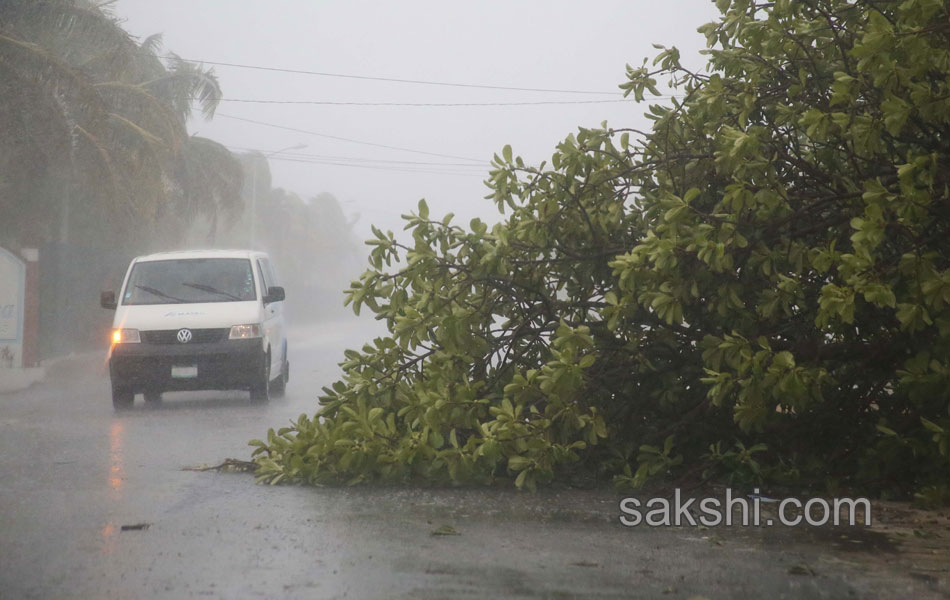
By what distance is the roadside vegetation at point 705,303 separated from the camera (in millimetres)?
6785

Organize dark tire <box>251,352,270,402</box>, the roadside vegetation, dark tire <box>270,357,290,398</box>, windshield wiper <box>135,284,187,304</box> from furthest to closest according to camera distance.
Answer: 1. dark tire <box>270,357,290,398</box>
2. windshield wiper <box>135,284,187,304</box>
3. dark tire <box>251,352,270,402</box>
4. the roadside vegetation

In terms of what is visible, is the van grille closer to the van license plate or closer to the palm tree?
the van license plate

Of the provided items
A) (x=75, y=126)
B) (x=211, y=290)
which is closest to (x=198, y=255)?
(x=211, y=290)

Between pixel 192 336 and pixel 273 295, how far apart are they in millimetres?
1284

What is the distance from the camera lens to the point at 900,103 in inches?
251

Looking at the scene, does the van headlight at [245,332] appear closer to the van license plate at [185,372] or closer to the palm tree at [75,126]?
the van license plate at [185,372]

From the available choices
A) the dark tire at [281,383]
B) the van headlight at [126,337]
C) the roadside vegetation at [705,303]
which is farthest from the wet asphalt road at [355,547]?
the dark tire at [281,383]

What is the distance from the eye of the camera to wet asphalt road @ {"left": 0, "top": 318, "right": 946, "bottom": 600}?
5066mm

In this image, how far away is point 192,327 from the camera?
549 inches

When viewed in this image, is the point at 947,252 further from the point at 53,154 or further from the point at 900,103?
the point at 53,154

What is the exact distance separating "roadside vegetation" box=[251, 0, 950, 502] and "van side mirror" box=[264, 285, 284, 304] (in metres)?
6.43

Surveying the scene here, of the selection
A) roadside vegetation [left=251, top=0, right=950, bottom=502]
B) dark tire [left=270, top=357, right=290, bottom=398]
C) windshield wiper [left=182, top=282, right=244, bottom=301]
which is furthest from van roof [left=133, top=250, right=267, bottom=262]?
roadside vegetation [left=251, top=0, right=950, bottom=502]

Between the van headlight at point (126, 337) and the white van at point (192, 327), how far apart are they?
12 mm

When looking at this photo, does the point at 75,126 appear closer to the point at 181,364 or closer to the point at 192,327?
the point at 192,327
